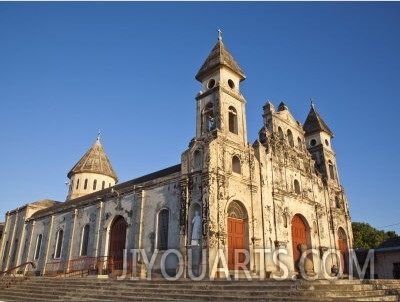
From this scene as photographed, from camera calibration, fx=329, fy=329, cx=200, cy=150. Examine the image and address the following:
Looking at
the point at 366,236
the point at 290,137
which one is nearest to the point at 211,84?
the point at 290,137

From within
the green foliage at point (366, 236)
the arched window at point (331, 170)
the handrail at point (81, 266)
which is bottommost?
the handrail at point (81, 266)

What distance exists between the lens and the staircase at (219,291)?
1115 cm

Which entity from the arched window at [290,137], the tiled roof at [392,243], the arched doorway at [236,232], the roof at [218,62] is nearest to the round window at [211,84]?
the roof at [218,62]

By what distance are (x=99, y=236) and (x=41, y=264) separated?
31.8 feet

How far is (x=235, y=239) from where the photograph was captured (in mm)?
19844

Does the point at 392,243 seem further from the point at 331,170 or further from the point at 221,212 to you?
the point at 221,212

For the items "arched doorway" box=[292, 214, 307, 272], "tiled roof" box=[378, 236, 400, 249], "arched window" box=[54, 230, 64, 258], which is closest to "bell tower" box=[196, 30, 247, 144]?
"arched doorway" box=[292, 214, 307, 272]

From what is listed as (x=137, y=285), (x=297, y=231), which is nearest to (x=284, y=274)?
(x=297, y=231)

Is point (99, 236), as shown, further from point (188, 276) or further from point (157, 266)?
point (188, 276)

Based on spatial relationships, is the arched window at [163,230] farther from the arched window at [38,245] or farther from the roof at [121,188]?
the arched window at [38,245]

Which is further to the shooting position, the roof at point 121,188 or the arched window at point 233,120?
the roof at point 121,188

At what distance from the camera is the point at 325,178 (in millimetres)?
30938

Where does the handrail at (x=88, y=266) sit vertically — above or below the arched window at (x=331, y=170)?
below

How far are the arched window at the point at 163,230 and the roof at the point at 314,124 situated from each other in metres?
19.0
